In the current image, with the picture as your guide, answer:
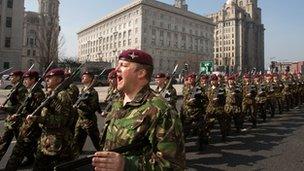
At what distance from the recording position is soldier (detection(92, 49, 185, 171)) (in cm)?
234

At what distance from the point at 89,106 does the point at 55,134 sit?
2.56 meters

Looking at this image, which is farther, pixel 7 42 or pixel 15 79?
pixel 7 42

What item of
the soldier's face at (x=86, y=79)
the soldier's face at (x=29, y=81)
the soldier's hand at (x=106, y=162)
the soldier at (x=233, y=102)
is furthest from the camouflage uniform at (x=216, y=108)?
the soldier's hand at (x=106, y=162)

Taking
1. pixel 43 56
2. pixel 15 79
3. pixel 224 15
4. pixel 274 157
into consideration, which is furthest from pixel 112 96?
pixel 224 15

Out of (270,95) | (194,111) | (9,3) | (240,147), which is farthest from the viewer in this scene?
(9,3)

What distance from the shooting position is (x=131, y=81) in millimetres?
2688

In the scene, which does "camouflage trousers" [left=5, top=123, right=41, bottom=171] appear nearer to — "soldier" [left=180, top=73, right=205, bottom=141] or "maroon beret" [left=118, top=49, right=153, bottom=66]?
"maroon beret" [left=118, top=49, right=153, bottom=66]

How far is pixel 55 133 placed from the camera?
530cm

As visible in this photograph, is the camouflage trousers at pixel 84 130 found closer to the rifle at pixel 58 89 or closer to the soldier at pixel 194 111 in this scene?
the rifle at pixel 58 89

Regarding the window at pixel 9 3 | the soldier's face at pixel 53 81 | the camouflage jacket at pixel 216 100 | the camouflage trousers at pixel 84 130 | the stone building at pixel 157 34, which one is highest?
the stone building at pixel 157 34

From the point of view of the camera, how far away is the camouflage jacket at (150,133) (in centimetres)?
236

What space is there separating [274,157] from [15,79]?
18.9 feet

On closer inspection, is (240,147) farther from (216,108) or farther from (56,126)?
(56,126)

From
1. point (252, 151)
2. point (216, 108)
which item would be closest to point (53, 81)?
Answer: point (252, 151)
